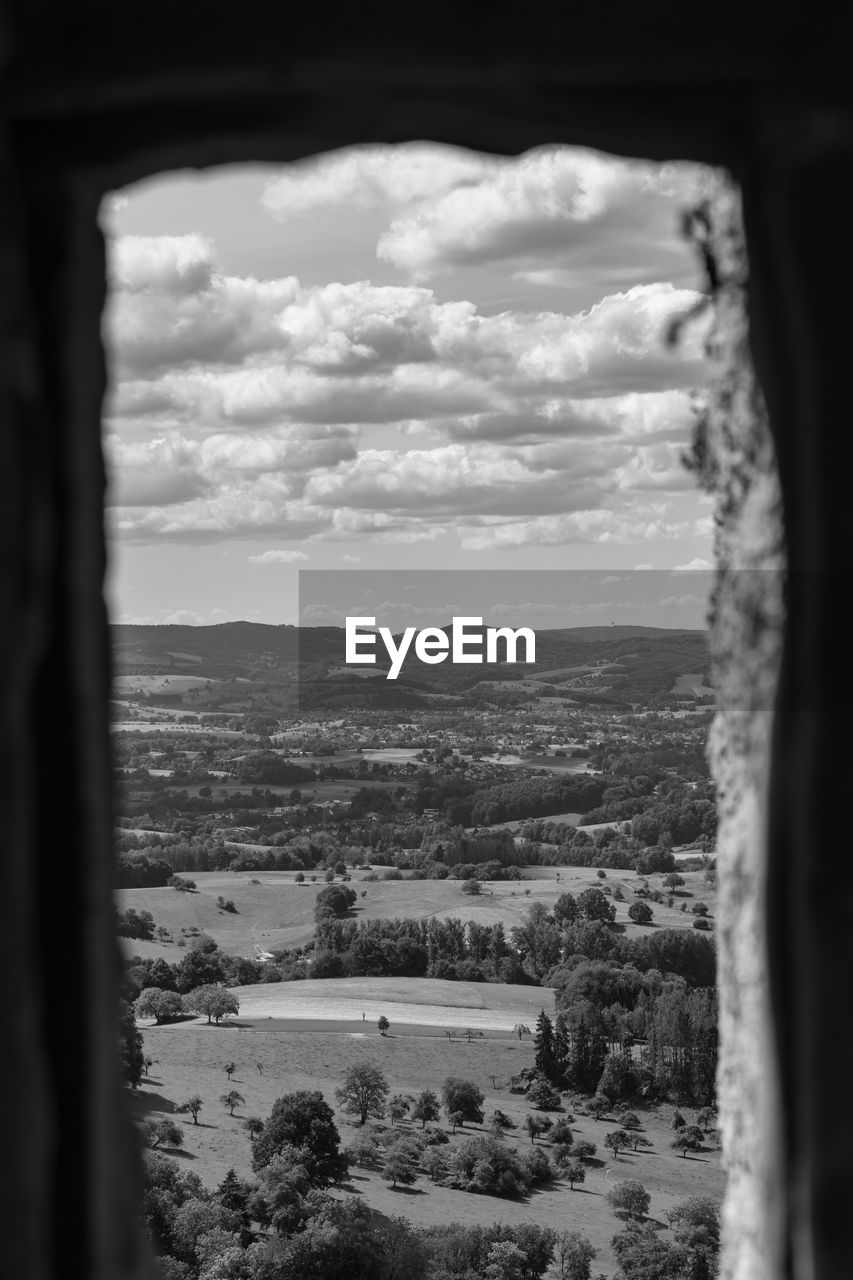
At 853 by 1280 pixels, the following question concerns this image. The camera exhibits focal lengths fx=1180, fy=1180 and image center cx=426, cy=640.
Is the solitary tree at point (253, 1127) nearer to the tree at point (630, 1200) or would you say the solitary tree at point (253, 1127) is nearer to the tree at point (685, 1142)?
the tree at point (630, 1200)

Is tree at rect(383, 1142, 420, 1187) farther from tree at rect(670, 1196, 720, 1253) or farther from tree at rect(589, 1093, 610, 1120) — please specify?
tree at rect(670, 1196, 720, 1253)

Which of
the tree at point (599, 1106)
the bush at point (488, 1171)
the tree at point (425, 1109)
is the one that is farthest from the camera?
the tree at point (599, 1106)

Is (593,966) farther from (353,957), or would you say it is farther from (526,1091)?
(353,957)

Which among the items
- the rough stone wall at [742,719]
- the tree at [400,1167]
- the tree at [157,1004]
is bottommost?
the tree at [400,1167]

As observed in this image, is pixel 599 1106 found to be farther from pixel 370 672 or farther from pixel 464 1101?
pixel 370 672

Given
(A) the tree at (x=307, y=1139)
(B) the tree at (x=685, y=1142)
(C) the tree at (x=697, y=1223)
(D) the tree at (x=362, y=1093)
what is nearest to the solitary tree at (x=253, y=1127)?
(A) the tree at (x=307, y=1139)

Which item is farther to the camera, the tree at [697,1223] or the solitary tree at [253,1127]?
the solitary tree at [253,1127]

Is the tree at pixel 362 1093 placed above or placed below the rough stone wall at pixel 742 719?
below

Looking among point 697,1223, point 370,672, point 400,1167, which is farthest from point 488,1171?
point 370,672
